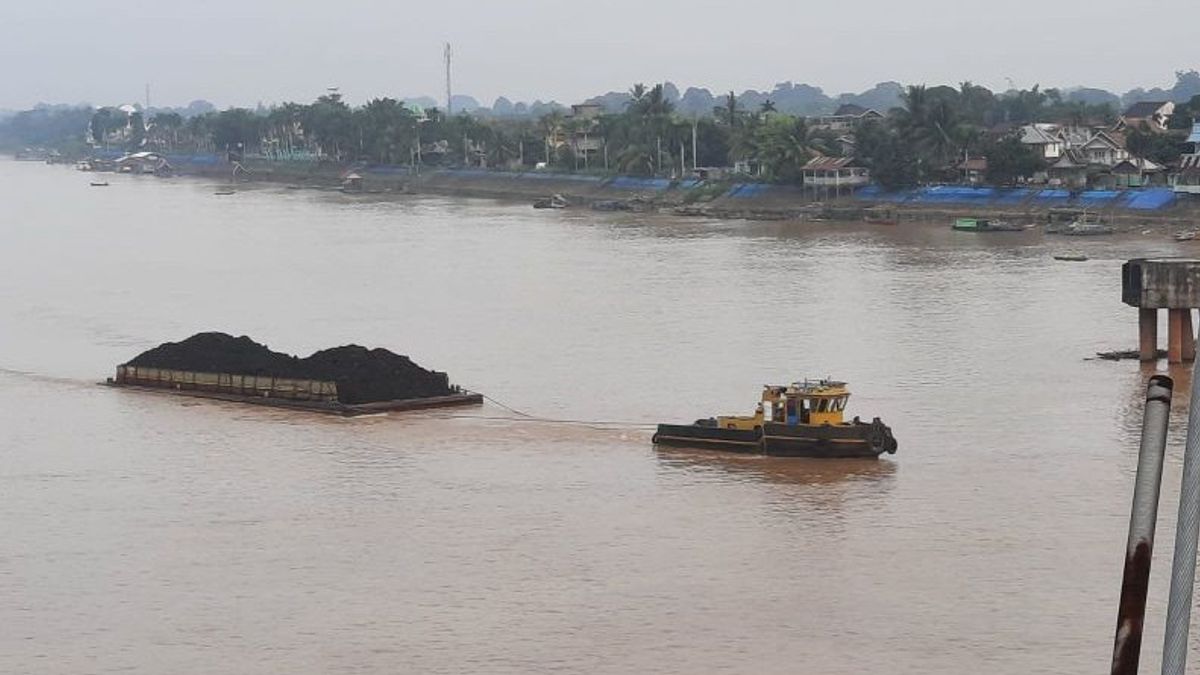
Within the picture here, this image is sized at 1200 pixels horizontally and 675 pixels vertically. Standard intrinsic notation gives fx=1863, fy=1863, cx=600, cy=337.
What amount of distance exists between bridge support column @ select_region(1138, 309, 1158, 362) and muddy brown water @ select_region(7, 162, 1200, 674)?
25 centimetres

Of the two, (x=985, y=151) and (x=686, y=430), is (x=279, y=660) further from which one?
(x=985, y=151)

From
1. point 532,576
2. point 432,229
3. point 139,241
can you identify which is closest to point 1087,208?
point 432,229

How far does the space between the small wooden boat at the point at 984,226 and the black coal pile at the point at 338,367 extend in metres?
29.9

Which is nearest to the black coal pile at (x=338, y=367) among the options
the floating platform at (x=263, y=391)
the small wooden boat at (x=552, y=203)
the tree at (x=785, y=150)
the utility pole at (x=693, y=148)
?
the floating platform at (x=263, y=391)

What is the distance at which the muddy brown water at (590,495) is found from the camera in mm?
13016

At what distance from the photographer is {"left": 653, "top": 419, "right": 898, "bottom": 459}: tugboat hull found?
19.2 m

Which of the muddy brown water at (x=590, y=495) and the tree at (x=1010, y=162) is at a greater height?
the tree at (x=1010, y=162)

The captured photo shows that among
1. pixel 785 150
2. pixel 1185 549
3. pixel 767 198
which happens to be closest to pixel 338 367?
pixel 1185 549

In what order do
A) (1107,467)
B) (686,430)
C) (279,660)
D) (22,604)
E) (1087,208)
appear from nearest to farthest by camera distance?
(279,660)
(22,604)
(1107,467)
(686,430)
(1087,208)

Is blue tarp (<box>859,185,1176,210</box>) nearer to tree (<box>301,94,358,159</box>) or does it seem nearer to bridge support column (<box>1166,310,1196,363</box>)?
bridge support column (<box>1166,310,1196,363</box>)

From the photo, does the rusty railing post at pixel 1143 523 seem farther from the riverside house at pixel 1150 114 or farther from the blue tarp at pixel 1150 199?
the riverside house at pixel 1150 114

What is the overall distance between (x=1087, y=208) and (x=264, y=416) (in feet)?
114

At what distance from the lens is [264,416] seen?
23203 millimetres

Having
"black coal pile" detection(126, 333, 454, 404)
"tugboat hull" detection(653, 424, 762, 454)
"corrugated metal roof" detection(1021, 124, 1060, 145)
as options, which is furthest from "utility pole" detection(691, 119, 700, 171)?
"tugboat hull" detection(653, 424, 762, 454)
